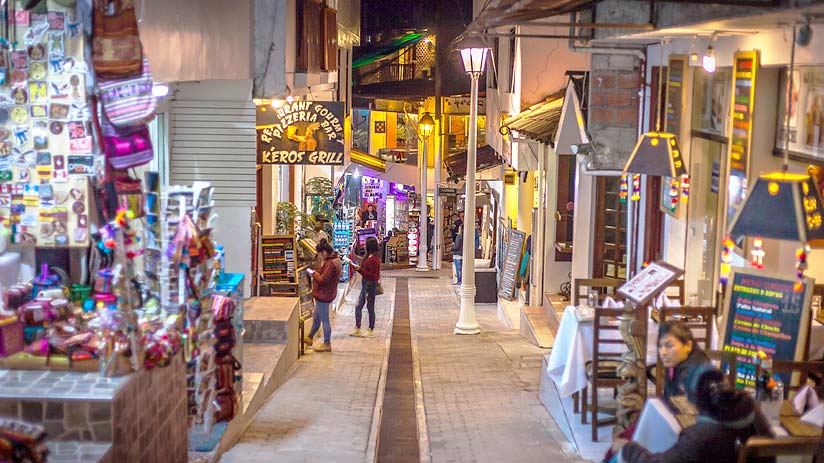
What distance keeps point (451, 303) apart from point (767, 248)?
16.4 metres

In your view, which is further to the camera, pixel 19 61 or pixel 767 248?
pixel 767 248

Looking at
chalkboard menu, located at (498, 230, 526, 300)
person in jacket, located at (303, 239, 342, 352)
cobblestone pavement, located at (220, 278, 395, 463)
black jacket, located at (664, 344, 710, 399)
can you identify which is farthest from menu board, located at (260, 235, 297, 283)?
black jacket, located at (664, 344, 710, 399)

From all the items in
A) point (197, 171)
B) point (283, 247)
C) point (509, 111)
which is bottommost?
point (283, 247)

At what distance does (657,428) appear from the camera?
238 inches

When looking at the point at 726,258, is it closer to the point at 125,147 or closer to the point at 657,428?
the point at 657,428

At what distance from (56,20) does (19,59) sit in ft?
1.29

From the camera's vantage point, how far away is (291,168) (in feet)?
77.3

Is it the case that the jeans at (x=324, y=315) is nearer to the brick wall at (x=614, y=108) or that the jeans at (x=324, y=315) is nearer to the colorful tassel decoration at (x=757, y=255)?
the brick wall at (x=614, y=108)

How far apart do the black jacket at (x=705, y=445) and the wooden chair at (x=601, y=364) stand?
10.5 feet

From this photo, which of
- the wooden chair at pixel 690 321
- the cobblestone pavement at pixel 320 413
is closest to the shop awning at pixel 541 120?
the cobblestone pavement at pixel 320 413

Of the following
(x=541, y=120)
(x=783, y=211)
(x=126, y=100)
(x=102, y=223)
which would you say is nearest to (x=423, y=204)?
(x=541, y=120)

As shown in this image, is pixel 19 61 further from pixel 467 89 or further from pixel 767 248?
pixel 467 89

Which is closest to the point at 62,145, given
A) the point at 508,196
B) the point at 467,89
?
the point at 508,196

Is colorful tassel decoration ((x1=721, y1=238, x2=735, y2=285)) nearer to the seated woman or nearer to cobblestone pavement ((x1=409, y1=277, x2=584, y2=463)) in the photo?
the seated woman
